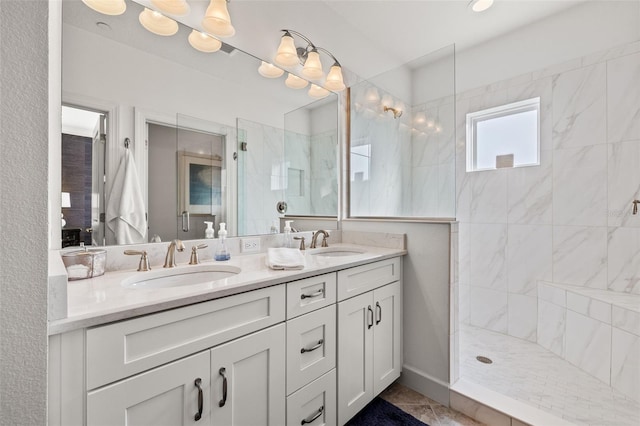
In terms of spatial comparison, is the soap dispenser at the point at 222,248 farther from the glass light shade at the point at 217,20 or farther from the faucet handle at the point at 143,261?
the glass light shade at the point at 217,20

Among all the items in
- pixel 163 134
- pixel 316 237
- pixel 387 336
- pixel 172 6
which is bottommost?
pixel 387 336

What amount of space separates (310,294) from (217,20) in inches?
57.2

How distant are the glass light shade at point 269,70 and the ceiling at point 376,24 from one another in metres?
0.06

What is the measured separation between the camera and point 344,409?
1.38m

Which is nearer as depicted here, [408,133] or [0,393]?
[0,393]

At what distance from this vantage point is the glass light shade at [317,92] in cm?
210

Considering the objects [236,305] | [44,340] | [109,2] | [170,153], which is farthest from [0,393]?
[109,2]

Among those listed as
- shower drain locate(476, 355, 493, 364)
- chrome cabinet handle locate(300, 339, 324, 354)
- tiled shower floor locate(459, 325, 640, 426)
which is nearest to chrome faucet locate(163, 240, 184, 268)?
chrome cabinet handle locate(300, 339, 324, 354)

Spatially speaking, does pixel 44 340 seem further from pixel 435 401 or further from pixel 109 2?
pixel 435 401

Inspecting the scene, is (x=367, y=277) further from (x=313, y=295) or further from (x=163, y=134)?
(x=163, y=134)

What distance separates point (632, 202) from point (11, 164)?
309cm

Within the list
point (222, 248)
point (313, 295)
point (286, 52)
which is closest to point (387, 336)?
point (313, 295)

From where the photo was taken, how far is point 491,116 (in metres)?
2.62

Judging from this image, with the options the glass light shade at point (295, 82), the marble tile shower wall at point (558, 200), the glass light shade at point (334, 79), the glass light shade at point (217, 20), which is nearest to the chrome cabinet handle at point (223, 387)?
the glass light shade at point (217, 20)
